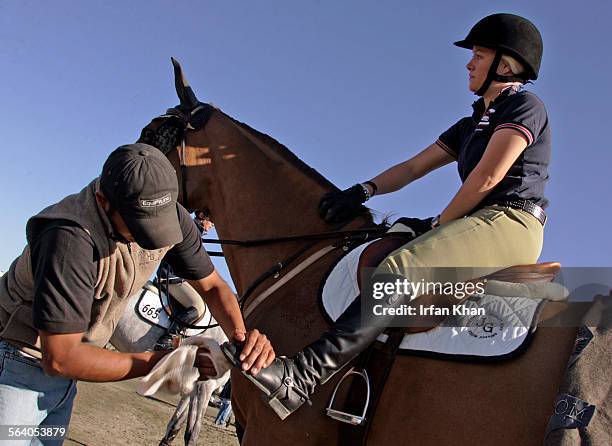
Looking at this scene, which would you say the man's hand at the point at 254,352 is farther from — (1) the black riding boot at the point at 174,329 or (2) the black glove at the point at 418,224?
(1) the black riding boot at the point at 174,329

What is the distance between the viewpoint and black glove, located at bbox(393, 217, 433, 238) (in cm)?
314

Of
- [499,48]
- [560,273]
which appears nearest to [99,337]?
[560,273]

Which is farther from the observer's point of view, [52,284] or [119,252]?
[119,252]

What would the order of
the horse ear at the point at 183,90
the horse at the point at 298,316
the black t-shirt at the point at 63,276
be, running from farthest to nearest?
the horse ear at the point at 183,90 < the horse at the point at 298,316 < the black t-shirt at the point at 63,276

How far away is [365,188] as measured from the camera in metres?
3.73

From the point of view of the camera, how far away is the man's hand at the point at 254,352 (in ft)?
8.11

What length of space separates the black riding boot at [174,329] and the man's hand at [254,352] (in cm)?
555

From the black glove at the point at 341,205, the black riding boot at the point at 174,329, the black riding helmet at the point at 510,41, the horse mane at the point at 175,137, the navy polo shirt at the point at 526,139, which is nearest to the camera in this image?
the navy polo shirt at the point at 526,139

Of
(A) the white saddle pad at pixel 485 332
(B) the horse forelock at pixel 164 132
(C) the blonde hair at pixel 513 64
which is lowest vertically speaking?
(A) the white saddle pad at pixel 485 332

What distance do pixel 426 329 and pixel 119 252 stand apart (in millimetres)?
1521

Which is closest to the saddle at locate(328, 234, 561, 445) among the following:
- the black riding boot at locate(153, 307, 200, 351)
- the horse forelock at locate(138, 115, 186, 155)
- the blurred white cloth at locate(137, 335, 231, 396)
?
the blurred white cloth at locate(137, 335, 231, 396)

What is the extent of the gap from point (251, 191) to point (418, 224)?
1354mm

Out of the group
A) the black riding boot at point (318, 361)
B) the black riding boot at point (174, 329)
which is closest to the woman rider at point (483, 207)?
the black riding boot at point (318, 361)

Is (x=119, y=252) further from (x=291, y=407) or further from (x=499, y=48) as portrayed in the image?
(x=499, y=48)
